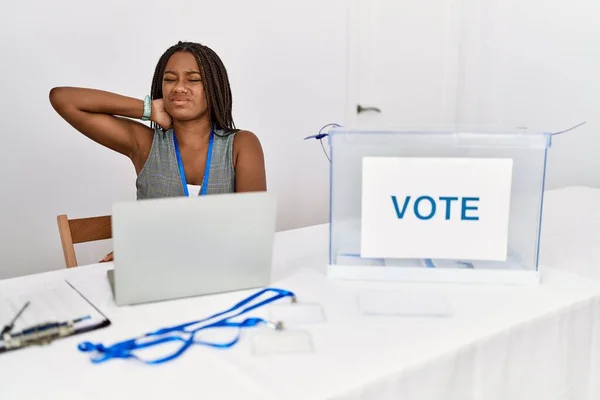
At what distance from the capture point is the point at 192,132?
1.65 meters

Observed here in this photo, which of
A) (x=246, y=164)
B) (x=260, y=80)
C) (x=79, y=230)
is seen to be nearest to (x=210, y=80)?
(x=246, y=164)

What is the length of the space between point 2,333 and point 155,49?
1.42m

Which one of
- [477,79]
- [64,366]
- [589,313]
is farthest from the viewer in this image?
[477,79]

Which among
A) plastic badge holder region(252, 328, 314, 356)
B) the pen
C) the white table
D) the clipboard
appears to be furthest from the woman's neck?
plastic badge holder region(252, 328, 314, 356)

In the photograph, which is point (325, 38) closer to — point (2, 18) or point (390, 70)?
point (390, 70)

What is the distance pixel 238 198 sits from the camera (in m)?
0.95

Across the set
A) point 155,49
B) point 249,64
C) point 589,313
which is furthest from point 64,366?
point 249,64

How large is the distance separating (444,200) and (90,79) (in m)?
1.41

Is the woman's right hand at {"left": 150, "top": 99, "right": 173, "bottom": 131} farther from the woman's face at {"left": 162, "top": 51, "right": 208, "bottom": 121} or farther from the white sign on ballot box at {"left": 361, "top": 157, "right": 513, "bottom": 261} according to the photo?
the white sign on ballot box at {"left": 361, "top": 157, "right": 513, "bottom": 261}

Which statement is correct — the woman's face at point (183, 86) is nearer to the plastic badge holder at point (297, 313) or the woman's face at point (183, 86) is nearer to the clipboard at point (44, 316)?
the clipboard at point (44, 316)

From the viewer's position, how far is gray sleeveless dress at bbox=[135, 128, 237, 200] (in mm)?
1635

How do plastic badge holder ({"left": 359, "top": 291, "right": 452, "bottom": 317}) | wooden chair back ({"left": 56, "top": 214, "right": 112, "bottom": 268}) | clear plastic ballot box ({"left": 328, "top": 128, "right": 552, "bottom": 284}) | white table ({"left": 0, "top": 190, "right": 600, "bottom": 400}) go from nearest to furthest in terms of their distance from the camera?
white table ({"left": 0, "top": 190, "right": 600, "bottom": 400}) → plastic badge holder ({"left": 359, "top": 291, "right": 452, "bottom": 317}) → clear plastic ballot box ({"left": 328, "top": 128, "right": 552, "bottom": 284}) → wooden chair back ({"left": 56, "top": 214, "right": 112, "bottom": 268})

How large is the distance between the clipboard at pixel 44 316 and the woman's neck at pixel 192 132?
69 cm

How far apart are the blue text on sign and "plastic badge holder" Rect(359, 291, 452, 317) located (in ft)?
0.50
